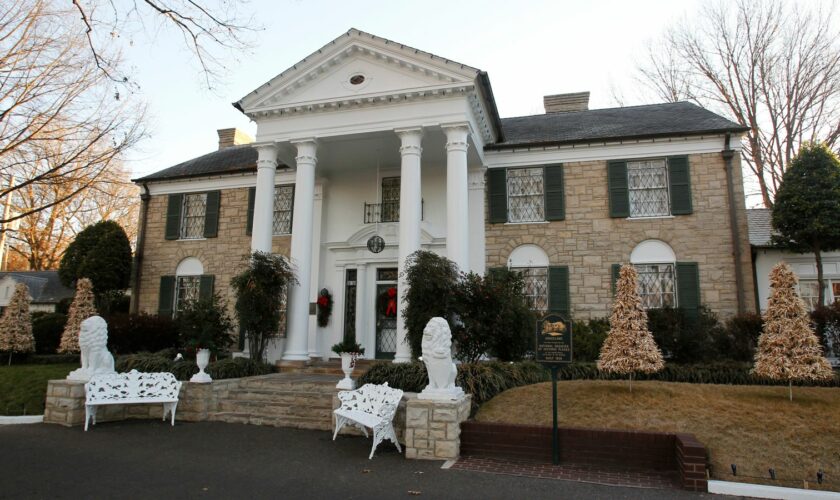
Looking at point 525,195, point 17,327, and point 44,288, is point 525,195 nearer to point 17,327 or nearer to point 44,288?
point 17,327

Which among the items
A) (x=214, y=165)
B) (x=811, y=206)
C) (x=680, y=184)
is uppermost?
(x=214, y=165)

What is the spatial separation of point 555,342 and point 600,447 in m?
1.36

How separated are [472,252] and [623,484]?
921cm

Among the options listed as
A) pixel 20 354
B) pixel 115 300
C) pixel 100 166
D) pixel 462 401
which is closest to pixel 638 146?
pixel 462 401

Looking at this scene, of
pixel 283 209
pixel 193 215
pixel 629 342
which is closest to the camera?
pixel 629 342

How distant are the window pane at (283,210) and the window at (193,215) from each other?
2780 millimetres

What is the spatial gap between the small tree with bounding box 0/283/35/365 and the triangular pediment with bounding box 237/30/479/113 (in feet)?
29.3

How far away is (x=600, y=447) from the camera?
21.3 feet

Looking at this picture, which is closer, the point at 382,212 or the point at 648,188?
the point at 648,188

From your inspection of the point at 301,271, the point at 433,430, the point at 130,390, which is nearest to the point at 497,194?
the point at 301,271

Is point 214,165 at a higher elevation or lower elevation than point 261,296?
higher

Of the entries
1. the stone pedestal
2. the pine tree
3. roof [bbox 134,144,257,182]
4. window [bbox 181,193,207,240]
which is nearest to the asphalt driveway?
the stone pedestal

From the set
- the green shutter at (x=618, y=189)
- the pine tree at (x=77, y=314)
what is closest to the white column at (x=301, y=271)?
the pine tree at (x=77, y=314)

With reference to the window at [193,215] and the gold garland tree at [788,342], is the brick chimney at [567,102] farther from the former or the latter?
the window at [193,215]
